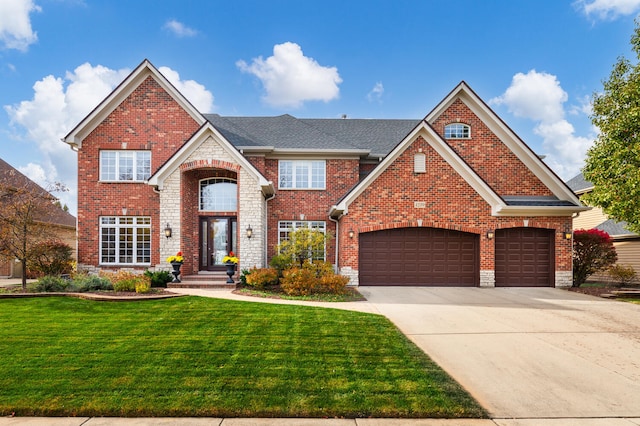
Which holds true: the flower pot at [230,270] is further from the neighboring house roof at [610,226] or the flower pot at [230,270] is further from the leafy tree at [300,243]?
the neighboring house roof at [610,226]

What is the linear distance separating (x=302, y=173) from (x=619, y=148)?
1227 centimetres

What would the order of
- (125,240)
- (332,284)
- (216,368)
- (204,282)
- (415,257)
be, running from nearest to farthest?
(216,368)
(332,284)
(204,282)
(415,257)
(125,240)

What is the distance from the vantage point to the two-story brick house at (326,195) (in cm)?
1421

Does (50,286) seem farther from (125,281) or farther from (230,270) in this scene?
(230,270)

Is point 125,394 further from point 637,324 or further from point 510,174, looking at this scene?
point 510,174

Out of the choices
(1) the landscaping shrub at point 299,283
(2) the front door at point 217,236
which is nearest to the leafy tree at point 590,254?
(1) the landscaping shrub at point 299,283

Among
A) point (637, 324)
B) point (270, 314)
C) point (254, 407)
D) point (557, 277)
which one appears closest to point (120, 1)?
point (270, 314)

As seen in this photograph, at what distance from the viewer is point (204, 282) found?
13.3 m

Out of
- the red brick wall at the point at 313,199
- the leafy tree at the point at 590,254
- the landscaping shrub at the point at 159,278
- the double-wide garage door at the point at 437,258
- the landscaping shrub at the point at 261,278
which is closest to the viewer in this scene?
the landscaping shrub at the point at 261,278

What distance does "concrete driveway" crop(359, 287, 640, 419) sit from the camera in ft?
14.6

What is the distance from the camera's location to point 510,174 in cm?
1562

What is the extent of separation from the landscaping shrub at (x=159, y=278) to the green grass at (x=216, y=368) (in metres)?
4.60

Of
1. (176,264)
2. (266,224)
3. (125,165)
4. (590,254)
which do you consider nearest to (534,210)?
(590,254)

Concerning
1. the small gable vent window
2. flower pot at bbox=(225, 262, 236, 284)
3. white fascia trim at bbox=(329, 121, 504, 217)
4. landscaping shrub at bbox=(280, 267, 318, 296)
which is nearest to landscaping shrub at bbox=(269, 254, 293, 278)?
flower pot at bbox=(225, 262, 236, 284)
